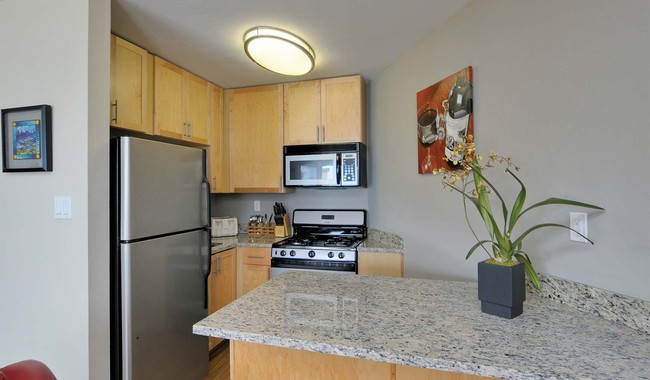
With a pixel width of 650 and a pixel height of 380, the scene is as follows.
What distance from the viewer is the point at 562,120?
119 cm

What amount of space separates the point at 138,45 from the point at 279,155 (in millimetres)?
1394

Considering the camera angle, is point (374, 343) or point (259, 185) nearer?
point (374, 343)

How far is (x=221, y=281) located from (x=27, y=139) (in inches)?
62.7

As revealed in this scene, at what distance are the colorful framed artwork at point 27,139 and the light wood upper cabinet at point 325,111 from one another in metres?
1.78

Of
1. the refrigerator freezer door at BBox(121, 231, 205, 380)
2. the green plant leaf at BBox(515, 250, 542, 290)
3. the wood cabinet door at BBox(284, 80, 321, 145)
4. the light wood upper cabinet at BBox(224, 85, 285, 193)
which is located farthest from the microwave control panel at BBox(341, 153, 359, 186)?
the green plant leaf at BBox(515, 250, 542, 290)

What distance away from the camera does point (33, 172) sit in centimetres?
161

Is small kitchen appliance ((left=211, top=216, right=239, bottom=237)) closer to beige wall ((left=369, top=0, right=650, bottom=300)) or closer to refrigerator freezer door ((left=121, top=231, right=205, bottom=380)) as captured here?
refrigerator freezer door ((left=121, top=231, right=205, bottom=380))

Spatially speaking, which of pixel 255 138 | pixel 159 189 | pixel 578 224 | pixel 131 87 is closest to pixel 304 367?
pixel 578 224

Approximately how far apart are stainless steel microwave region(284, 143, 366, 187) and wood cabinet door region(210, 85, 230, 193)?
67 cm

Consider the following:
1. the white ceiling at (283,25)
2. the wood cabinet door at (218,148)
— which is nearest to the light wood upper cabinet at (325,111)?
→ the white ceiling at (283,25)

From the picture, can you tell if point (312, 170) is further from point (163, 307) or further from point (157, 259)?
point (163, 307)

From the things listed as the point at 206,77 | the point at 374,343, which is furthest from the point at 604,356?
the point at 206,77

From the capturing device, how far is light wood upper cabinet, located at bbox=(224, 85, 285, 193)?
301cm

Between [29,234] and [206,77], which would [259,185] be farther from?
[29,234]
